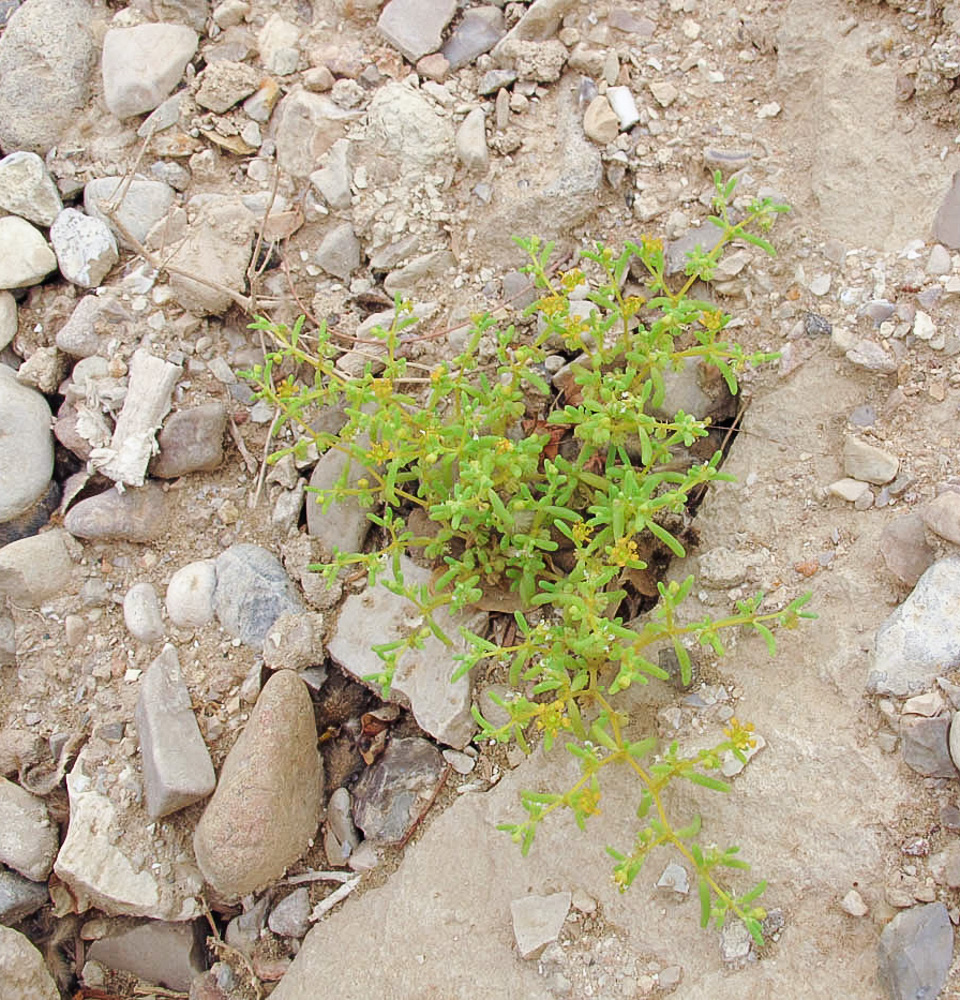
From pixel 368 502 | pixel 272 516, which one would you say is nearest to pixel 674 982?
pixel 368 502

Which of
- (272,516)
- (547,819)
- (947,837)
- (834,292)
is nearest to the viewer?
(947,837)

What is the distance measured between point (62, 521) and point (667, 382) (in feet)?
7.71

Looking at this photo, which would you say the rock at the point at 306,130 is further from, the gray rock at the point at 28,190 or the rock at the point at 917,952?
the rock at the point at 917,952

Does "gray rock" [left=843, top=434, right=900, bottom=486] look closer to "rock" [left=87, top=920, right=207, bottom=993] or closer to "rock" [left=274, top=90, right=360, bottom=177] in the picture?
"rock" [left=274, top=90, right=360, bottom=177]

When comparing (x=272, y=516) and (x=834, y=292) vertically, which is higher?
(x=834, y=292)

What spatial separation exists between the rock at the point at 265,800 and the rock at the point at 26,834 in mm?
583

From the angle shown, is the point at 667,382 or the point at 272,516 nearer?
the point at 667,382

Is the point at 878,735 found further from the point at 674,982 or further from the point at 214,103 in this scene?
the point at 214,103

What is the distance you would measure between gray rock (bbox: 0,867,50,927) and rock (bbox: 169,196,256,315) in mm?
2176

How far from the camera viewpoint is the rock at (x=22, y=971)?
319 cm

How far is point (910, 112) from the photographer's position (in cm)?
345

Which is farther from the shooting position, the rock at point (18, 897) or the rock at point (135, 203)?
the rock at point (135, 203)

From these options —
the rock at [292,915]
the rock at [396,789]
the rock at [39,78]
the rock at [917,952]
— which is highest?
the rock at [39,78]

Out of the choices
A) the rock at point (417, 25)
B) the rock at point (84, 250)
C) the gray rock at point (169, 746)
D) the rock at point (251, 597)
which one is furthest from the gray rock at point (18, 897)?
the rock at point (417, 25)
